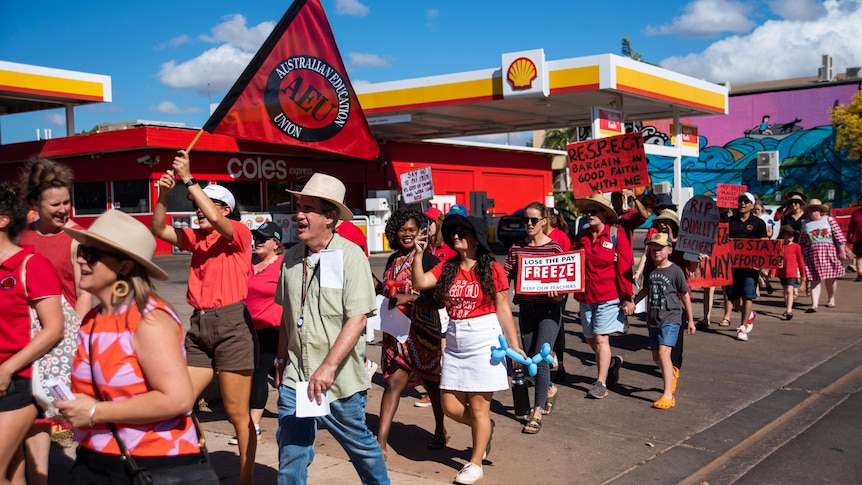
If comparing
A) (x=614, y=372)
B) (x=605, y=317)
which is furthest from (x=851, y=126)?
(x=605, y=317)

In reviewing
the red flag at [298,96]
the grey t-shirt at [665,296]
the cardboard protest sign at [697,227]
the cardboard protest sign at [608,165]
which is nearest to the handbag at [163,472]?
the red flag at [298,96]

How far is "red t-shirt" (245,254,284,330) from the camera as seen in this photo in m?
5.99

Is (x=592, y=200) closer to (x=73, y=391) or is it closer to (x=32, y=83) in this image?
(x=73, y=391)

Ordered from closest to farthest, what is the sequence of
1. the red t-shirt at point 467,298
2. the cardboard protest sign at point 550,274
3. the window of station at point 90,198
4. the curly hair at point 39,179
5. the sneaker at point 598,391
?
the curly hair at point 39,179
the red t-shirt at point 467,298
the cardboard protest sign at point 550,274
the sneaker at point 598,391
the window of station at point 90,198

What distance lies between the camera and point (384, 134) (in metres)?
29.6

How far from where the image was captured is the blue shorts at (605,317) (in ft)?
23.9

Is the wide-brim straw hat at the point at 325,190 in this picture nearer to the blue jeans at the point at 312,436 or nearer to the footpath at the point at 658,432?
the blue jeans at the point at 312,436

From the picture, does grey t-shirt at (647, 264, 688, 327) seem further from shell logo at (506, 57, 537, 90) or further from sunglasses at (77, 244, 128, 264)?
shell logo at (506, 57, 537, 90)

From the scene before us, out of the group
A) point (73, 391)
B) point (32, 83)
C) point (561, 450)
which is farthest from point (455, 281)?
point (32, 83)

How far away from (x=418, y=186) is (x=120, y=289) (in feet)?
36.0

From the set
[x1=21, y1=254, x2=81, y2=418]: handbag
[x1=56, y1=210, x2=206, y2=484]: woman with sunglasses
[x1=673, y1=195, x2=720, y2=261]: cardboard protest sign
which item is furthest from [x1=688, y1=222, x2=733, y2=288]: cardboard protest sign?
[x1=56, y1=210, x2=206, y2=484]: woman with sunglasses

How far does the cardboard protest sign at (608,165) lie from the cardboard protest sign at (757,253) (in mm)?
2123

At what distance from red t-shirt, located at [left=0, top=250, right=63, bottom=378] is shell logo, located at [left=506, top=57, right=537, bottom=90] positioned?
16231 millimetres

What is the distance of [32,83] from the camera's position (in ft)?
84.2
